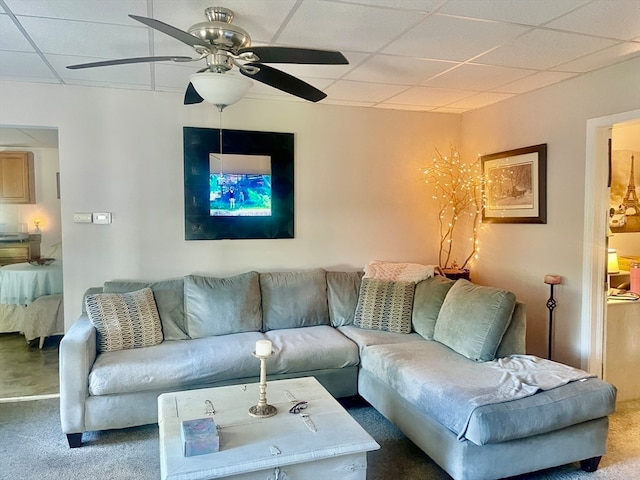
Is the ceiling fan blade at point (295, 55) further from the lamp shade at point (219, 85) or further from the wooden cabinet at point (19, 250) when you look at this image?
the wooden cabinet at point (19, 250)

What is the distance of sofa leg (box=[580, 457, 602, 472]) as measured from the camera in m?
2.55

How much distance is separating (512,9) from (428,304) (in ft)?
6.91

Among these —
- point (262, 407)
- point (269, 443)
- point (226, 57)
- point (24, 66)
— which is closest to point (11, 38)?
point (24, 66)

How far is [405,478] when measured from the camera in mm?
2512

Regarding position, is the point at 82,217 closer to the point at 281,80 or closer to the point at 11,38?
the point at 11,38

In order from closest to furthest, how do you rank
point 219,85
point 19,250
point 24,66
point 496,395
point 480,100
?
point 219,85 → point 496,395 → point 24,66 → point 480,100 → point 19,250

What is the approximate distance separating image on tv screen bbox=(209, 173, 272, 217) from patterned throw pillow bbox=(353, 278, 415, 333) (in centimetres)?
113

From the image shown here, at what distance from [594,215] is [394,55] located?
1796 mm

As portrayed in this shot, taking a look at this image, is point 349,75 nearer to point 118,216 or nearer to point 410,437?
point 118,216

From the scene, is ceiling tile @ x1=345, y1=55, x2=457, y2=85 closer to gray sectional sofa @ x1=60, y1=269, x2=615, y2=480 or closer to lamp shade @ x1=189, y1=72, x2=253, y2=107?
lamp shade @ x1=189, y1=72, x2=253, y2=107

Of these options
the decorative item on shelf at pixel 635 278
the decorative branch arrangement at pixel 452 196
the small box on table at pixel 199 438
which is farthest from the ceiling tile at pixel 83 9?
the decorative item on shelf at pixel 635 278

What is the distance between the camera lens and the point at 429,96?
3.97 m

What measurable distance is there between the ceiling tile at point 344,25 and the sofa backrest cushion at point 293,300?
192 centimetres

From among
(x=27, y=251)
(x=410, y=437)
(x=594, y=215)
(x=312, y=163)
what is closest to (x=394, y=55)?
(x=312, y=163)
